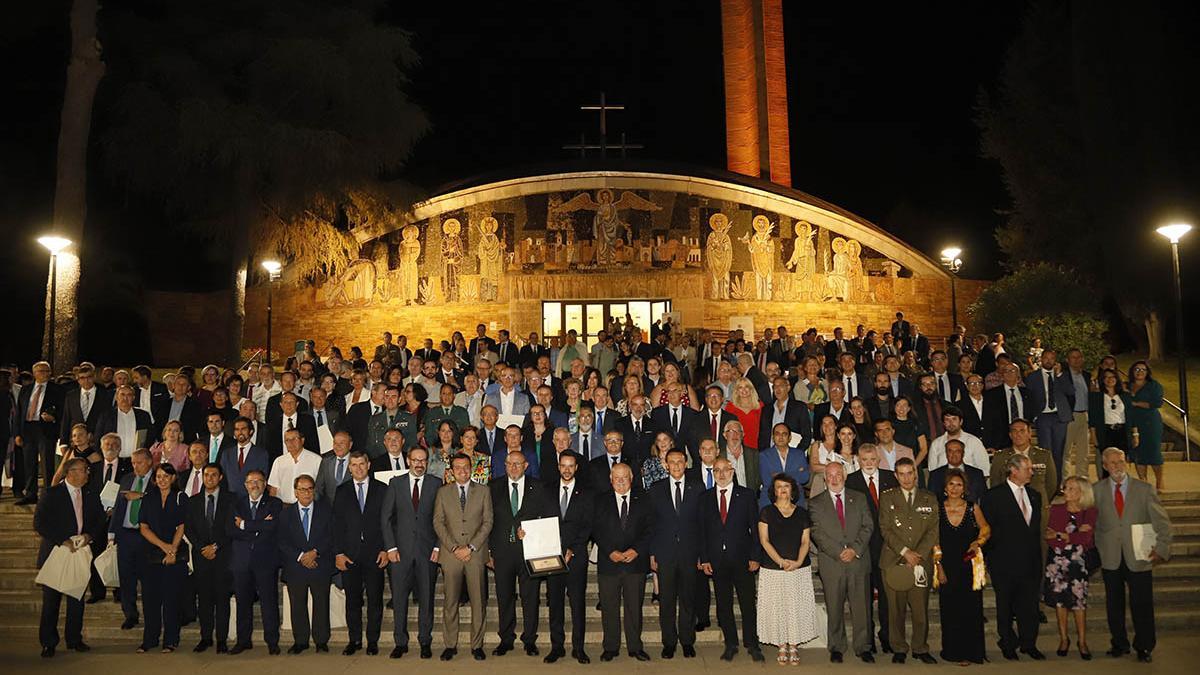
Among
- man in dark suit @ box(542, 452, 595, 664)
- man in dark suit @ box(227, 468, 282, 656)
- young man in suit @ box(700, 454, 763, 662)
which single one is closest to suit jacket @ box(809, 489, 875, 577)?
young man in suit @ box(700, 454, 763, 662)

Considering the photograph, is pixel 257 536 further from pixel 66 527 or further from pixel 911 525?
pixel 911 525

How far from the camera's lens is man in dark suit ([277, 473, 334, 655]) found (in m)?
8.71

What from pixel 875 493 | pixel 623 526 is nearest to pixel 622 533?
pixel 623 526

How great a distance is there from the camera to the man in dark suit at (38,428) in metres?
12.1

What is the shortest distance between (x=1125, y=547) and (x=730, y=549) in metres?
3.69

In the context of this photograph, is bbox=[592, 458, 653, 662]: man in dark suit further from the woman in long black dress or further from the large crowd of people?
the woman in long black dress

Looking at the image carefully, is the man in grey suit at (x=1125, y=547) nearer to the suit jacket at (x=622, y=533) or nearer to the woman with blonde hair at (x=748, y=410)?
the woman with blonde hair at (x=748, y=410)

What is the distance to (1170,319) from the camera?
23.7m

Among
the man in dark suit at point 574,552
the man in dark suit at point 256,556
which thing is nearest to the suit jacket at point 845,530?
the man in dark suit at point 574,552

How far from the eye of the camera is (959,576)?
822cm

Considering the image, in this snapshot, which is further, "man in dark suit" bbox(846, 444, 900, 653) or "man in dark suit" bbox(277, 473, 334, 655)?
"man in dark suit" bbox(277, 473, 334, 655)

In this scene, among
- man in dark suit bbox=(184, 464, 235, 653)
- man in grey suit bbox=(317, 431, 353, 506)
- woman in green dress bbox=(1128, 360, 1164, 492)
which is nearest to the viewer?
man in dark suit bbox=(184, 464, 235, 653)

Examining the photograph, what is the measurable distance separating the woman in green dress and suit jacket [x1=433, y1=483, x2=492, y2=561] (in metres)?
8.34

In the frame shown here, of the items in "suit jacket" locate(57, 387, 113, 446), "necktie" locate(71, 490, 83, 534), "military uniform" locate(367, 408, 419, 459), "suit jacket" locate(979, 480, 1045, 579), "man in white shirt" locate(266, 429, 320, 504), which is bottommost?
"suit jacket" locate(979, 480, 1045, 579)
